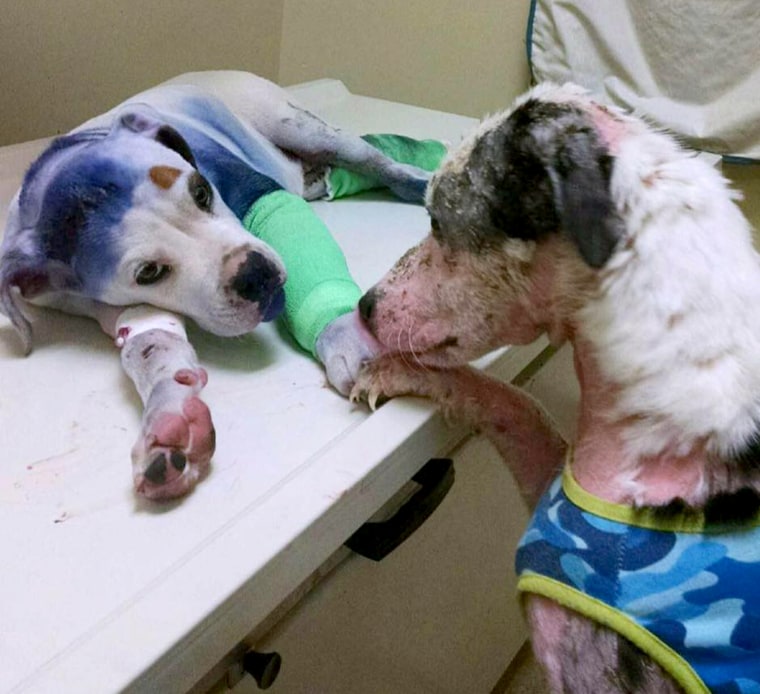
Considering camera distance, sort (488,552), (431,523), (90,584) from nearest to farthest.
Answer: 1. (90,584)
2. (431,523)
3. (488,552)

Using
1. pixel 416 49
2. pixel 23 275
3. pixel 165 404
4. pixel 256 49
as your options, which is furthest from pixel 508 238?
pixel 256 49

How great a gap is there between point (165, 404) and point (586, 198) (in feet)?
1.14

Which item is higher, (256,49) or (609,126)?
(609,126)

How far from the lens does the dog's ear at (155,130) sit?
794 mm

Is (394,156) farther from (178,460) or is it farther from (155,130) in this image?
(178,460)

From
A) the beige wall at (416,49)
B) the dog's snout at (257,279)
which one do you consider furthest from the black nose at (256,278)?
the beige wall at (416,49)

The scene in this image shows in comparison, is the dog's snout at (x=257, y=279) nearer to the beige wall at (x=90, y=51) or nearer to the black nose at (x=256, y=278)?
the black nose at (x=256, y=278)

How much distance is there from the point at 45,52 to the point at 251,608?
1114 millimetres

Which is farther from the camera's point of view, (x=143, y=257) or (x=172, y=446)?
(x=143, y=257)

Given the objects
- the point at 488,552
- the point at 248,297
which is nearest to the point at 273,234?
the point at 248,297

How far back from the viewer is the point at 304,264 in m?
0.82

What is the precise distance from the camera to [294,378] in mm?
755

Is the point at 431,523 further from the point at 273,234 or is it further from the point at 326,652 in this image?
the point at 273,234

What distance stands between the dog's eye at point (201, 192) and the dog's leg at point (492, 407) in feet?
0.72
